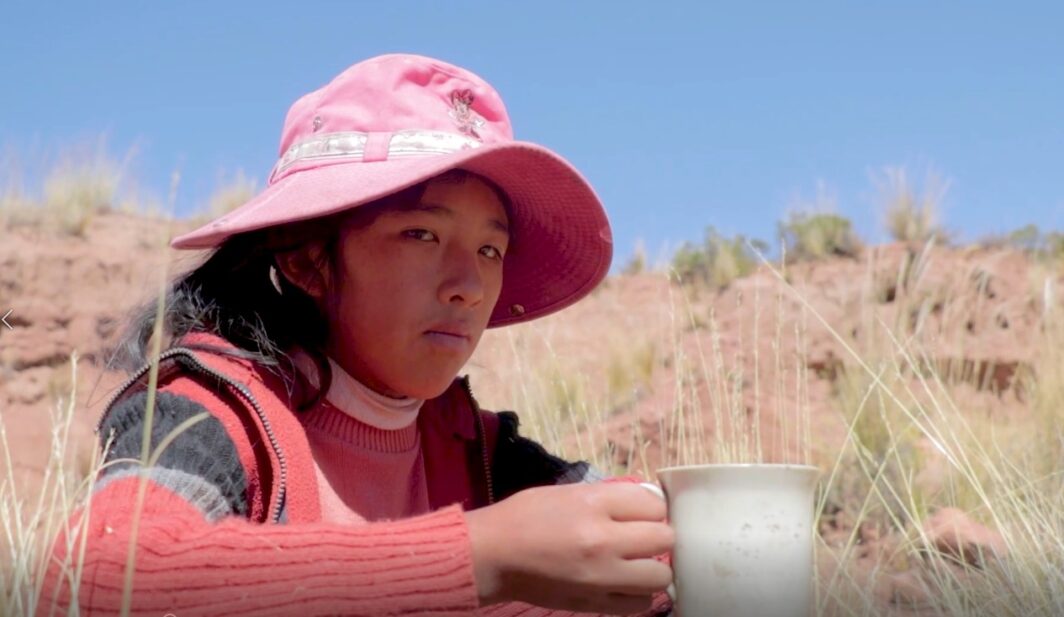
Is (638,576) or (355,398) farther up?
(355,398)

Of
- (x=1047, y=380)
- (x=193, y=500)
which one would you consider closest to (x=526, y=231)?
(x=193, y=500)

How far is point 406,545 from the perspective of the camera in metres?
1.26

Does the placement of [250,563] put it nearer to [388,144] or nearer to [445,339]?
[445,339]

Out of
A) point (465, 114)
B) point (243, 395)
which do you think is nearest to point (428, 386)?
point (243, 395)

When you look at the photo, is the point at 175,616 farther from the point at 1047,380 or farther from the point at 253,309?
the point at 1047,380

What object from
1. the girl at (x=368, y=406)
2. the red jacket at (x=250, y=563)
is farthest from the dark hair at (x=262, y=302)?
the red jacket at (x=250, y=563)

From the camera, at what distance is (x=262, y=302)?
2047mm

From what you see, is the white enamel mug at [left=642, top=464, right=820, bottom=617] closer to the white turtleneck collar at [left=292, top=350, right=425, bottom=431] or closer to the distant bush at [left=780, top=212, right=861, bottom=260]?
the white turtleneck collar at [left=292, top=350, right=425, bottom=431]

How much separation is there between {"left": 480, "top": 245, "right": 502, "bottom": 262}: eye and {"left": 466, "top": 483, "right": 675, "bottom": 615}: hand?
79cm

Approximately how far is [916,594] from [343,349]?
179 cm

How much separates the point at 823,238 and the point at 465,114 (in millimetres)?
10360

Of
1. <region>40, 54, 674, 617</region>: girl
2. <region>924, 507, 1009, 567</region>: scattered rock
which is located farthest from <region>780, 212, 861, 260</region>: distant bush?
<region>40, 54, 674, 617</region>: girl

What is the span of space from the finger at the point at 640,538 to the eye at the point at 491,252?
33.2 inches

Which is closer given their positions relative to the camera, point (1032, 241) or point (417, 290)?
point (417, 290)
